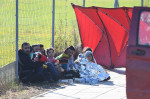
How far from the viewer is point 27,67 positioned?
7.84 metres

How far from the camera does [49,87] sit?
25.0 ft

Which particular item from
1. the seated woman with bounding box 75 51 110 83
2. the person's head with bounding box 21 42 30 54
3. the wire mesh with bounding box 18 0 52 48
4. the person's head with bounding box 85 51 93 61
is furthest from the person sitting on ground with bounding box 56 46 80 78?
the person's head with bounding box 21 42 30 54

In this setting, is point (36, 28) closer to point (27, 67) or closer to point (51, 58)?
point (51, 58)

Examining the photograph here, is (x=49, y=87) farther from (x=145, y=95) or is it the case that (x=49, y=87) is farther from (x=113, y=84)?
(x=145, y=95)

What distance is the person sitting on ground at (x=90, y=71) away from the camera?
333 inches

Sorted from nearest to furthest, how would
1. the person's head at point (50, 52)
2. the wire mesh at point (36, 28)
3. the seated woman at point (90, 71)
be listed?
the person's head at point (50, 52) → the seated woman at point (90, 71) → the wire mesh at point (36, 28)

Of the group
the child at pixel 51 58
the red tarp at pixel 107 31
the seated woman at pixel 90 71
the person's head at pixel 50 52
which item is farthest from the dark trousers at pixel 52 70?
the red tarp at pixel 107 31

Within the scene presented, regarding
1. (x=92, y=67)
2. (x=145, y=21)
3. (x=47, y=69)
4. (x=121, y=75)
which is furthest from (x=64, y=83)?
(x=145, y=21)

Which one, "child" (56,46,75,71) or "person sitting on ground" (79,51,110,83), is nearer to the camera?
"person sitting on ground" (79,51,110,83)

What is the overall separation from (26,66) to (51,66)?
0.63 meters

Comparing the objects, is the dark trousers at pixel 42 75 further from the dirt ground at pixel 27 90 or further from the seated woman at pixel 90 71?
the seated woman at pixel 90 71

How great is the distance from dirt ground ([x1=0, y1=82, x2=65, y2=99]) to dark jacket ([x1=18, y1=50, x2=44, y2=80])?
0.28 m

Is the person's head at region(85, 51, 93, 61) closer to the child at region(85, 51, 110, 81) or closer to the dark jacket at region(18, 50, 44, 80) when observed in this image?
A: the child at region(85, 51, 110, 81)

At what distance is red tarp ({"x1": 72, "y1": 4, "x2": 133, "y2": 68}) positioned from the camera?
32.4ft
